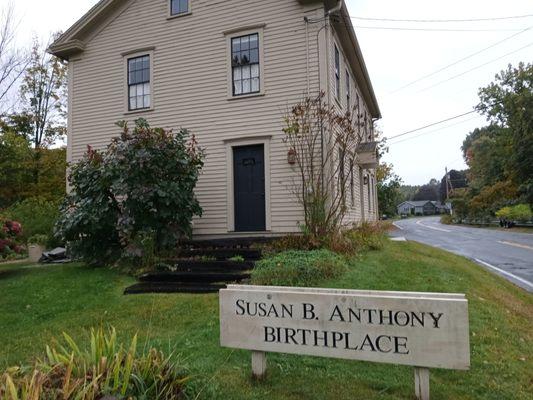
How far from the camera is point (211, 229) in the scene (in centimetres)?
1087

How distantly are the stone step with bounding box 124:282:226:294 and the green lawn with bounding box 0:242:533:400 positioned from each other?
0.99 ft

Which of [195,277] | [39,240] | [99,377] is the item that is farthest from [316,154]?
[39,240]

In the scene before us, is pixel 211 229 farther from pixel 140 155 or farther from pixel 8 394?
pixel 8 394

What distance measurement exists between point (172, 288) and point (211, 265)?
3.89ft

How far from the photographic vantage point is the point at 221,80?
1106 cm

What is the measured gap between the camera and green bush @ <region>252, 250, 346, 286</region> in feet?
22.5

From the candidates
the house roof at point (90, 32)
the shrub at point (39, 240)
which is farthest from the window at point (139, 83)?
the shrub at point (39, 240)

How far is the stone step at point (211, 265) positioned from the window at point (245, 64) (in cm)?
458


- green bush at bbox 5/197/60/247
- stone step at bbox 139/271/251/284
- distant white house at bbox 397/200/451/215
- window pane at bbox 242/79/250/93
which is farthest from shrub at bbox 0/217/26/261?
distant white house at bbox 397/200/451/215

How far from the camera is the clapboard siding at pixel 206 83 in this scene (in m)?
10.3

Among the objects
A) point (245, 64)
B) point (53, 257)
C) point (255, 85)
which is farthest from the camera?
point (53, 257)

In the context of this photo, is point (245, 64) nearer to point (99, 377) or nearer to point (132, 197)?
point (132, 197)

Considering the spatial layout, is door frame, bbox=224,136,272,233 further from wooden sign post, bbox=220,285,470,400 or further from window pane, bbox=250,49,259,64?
wooden sign post, bbox=220,285,470,400

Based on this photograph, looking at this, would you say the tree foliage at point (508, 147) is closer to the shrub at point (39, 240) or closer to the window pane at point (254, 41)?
the window pane at point (254, 41)
